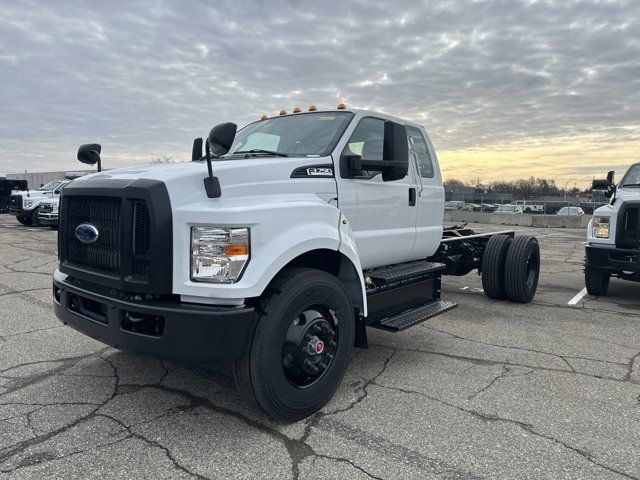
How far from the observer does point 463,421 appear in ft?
10.5

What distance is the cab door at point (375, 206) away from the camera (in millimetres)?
3898

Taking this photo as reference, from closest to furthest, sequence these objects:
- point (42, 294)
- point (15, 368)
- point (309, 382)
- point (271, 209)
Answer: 1. point (271, 209)
2. point (309, 382)
3. point (15, 368)
4. point (42, 294)

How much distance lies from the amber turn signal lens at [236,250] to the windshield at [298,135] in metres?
1.31

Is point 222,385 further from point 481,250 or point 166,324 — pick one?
point 481,250

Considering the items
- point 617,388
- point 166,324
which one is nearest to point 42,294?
point 166,324

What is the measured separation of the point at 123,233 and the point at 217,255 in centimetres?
60

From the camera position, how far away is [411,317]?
4.21 meters

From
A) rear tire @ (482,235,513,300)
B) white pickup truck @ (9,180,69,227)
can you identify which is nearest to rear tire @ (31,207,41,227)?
white pickup truck @ (9,180,69,227)

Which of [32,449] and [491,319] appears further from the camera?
[491,319]

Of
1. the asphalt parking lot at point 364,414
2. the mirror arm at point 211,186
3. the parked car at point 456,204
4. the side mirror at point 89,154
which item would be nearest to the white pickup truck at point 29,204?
the asphalt parking lot at point 364,414

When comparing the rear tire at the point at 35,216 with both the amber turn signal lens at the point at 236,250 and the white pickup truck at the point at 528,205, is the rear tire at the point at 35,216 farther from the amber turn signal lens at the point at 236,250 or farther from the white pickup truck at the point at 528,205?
the white pickup truck at the point at 528,205

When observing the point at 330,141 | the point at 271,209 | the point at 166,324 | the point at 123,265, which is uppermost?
the point at 330,141

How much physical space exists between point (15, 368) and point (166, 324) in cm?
218

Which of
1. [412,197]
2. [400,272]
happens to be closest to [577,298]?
[412,197]
